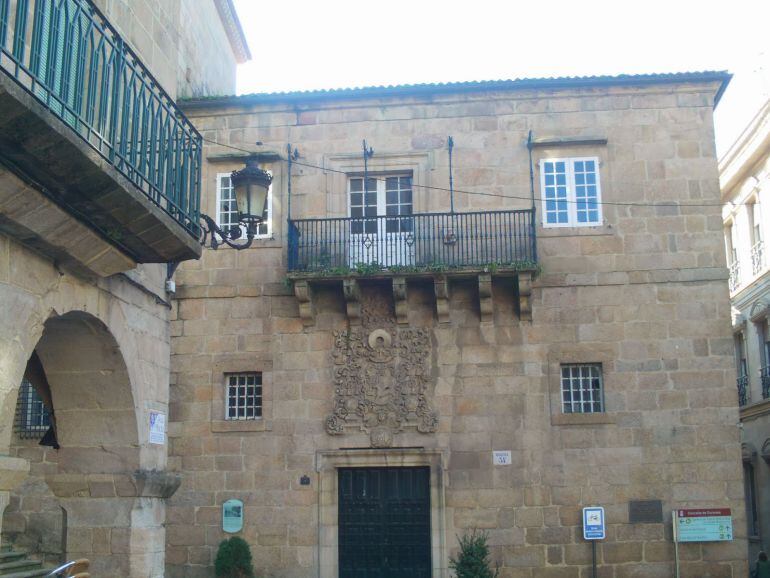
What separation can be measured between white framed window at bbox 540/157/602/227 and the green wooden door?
4524 millimetres

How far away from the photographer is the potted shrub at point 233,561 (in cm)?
1440

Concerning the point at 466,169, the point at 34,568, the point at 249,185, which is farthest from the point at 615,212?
the point at 34,568

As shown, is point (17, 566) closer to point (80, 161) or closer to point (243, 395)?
point (243, 395)

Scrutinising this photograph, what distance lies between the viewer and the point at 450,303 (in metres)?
15.4

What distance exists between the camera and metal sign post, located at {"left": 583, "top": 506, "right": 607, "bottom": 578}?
14391mm

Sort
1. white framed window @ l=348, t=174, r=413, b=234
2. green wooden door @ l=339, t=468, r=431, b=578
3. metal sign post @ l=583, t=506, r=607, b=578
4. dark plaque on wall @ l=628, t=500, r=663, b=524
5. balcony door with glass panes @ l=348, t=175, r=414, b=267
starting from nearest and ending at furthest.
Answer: metal sign post @ l=583, t=506, r=607, b=578, dark plaque on wall @ l=628, t=500, r=663, b=524, green wooden door @ l=339, t=468, r=431, b=578, balcony door with glass panes @ l=348, t=175, r=414, b=267, white framed window @ l=348, t=174, r=413, b=234

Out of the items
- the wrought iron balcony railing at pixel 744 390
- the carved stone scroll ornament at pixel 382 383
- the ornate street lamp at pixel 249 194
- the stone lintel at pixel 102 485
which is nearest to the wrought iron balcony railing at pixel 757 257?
the wrought iron balcony railing at pixel 744 390

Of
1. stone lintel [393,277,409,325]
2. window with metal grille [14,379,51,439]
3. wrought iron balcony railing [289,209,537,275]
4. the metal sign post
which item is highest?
wrought iron balcony railing [289,209,537,275]

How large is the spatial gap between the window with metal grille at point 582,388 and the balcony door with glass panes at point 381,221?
9.94 feet

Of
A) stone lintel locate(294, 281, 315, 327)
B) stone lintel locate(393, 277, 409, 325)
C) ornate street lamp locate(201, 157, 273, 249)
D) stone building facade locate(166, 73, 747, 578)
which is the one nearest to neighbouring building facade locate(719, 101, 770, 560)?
stone building facade locate(166, 73, 747, 578)

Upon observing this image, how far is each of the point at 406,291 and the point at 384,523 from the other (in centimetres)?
356

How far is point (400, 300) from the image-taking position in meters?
15.2

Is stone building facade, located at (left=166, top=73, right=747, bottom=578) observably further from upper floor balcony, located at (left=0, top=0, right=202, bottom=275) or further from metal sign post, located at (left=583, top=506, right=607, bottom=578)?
upper floor balcony, located at (left=0, top=0, right=202, bottom=275)

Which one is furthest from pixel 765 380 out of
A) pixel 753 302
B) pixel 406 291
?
pixel 406 291
